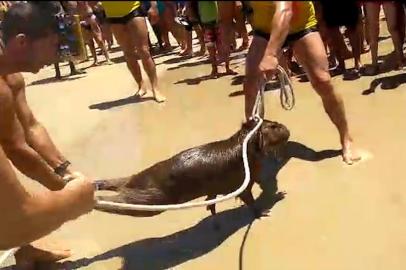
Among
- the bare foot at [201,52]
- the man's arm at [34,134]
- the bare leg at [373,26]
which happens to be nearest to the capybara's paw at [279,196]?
the man's arm at [34,134]

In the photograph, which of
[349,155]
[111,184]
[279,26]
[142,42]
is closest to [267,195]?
[349,155]

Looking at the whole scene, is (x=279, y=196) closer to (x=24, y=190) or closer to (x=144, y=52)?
(x=24, y=190)

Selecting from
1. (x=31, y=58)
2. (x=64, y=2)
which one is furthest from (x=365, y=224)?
(x=64, y=2)

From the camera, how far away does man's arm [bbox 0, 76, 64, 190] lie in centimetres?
387

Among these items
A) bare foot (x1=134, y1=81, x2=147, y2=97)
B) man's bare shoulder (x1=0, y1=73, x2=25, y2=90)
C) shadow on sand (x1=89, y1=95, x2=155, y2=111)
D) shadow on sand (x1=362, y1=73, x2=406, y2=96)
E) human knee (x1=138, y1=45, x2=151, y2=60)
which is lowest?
shadow on sand (x1=89, y1=95, x2=155, y2=111)

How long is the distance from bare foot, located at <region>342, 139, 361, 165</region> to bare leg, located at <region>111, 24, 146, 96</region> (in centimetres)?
351

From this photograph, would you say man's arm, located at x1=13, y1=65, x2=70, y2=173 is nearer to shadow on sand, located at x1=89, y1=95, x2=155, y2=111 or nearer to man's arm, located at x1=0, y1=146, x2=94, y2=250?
man's arm, located at x1=0, y1=146, x2=94, y2=250

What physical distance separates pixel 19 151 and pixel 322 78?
6.78 feet

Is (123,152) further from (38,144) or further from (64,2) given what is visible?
(64,2)

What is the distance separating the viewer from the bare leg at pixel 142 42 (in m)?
7.77

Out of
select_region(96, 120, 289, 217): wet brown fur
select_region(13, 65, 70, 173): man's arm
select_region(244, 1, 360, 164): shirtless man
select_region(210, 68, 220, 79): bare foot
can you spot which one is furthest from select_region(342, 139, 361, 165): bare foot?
select_region(210, 68, 220, 79): bare foot

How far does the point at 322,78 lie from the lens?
491cm

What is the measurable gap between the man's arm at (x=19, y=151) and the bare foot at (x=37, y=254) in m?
0.42

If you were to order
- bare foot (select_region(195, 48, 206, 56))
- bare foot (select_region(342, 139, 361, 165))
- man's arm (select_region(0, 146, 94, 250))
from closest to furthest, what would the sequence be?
man's arm (select_region(0, 146, 94, 250)), bare foot (select_region(342, 139, 361, 165)), bare foot (select_region(195, 48, 206, 56))
